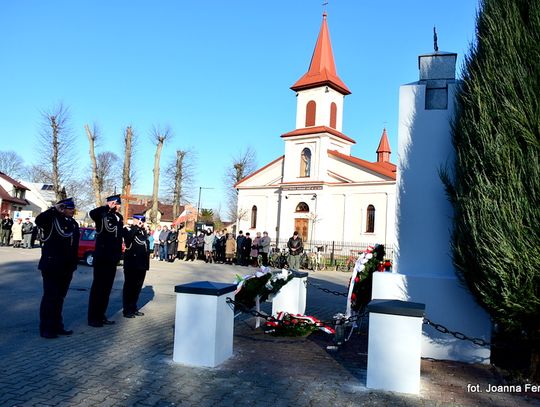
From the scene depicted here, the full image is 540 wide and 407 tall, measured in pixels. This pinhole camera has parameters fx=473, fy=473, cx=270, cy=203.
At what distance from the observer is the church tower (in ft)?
139

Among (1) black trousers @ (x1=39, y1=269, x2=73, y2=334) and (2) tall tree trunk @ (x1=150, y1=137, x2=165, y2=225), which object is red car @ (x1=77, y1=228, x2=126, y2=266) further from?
(2) tall tree trunk @ (x1=150, y1=137, x2=165, y2=225)

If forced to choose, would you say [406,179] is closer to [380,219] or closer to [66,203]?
[66,203]

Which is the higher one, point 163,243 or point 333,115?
point 333,115

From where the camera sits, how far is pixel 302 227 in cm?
4262

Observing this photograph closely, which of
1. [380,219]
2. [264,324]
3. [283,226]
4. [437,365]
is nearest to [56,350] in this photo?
[264,324]

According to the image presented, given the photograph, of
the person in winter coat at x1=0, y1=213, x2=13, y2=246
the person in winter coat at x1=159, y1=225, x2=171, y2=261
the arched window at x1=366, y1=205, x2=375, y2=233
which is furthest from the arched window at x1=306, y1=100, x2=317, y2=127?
the person in winter coat at x1=0, y1=213, x2=13, y2=246

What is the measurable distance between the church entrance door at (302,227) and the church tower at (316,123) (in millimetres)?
3709

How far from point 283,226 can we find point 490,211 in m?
38.9

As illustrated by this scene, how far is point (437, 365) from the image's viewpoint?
253 inches

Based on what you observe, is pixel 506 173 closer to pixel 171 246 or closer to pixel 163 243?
pixel 171 246

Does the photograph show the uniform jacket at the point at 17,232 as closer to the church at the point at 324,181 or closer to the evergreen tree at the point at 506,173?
the church at the point at 324,181

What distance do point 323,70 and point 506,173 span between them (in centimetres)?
4021

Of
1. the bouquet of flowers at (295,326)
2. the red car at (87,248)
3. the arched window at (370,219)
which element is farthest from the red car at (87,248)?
the arched window at (370,219)

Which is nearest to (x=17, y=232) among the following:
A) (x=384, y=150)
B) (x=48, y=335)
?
(x=48, y=335)
